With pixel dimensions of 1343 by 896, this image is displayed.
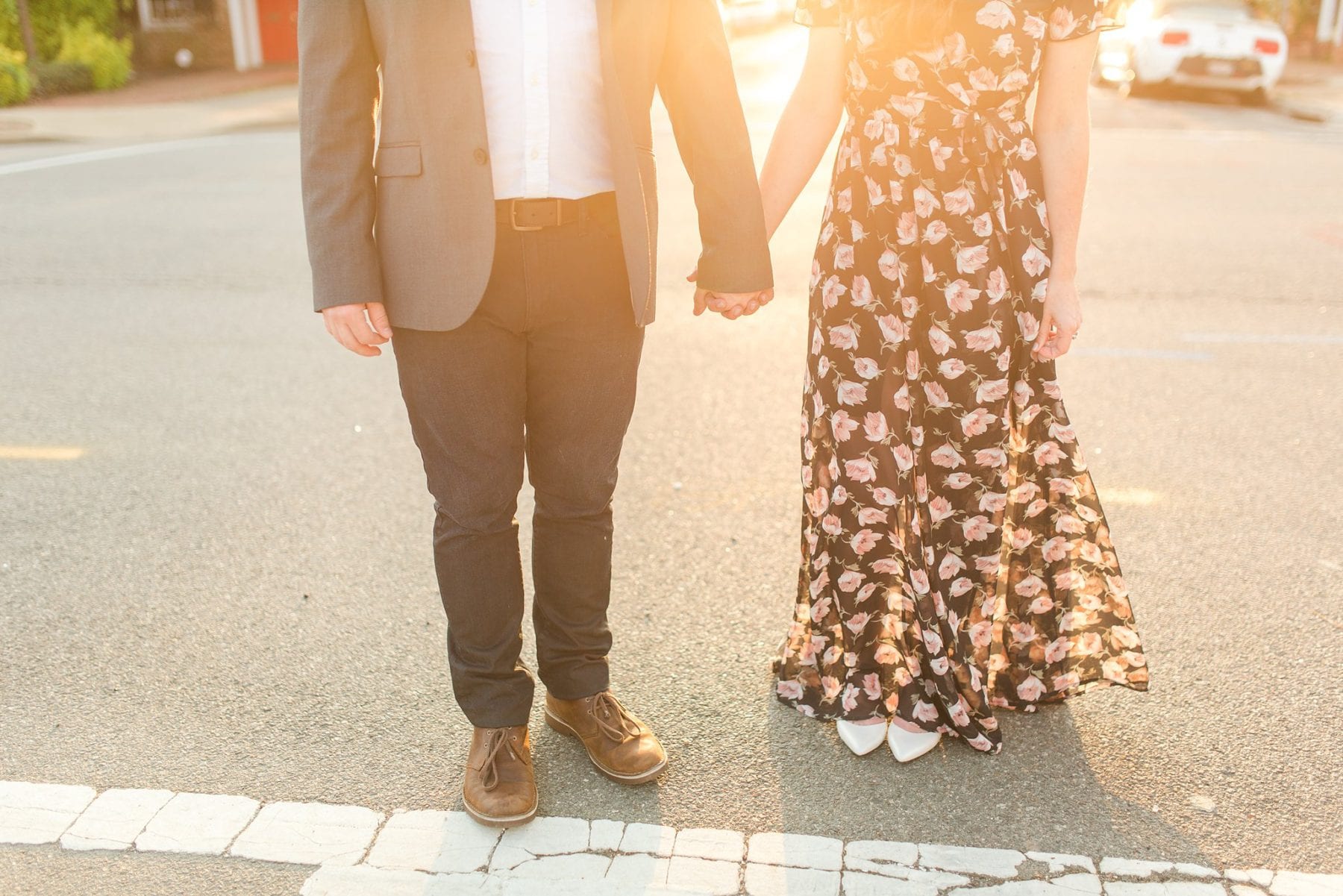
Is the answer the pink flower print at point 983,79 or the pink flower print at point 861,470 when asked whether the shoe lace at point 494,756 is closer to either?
the pink flower print at point 861,470

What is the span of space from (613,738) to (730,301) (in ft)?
3.29

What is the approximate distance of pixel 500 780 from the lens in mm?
2508

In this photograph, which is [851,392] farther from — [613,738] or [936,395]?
[613,738]

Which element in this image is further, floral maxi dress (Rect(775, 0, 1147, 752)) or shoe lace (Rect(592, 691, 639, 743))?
shoe lace (Rect(592, 691, 639, 743))

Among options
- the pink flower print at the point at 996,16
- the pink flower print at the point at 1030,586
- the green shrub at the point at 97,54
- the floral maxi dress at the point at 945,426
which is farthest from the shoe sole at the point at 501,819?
the green shrub at the point at 97,54

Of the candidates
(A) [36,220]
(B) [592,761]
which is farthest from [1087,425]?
(A) [36,220]

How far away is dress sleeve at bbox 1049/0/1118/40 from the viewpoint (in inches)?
93.6

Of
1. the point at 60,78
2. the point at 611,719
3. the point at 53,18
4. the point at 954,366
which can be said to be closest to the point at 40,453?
the point at 611,719

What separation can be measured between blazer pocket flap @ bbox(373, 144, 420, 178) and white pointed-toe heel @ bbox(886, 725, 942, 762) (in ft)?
5.31

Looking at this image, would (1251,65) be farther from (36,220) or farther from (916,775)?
(916,775)

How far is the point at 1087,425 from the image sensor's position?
15.5 feet

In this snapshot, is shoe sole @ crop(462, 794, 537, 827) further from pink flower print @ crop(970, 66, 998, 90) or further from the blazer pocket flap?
pink flower print @ crop(970, 66, 998, 90)

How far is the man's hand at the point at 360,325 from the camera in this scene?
226 centimetres

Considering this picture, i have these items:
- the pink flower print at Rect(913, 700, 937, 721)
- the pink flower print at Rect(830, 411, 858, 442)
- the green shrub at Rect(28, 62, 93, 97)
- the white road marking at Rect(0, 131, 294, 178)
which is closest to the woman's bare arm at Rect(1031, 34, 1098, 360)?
the pink flower print at Rect(830, 411, 858, 442)
